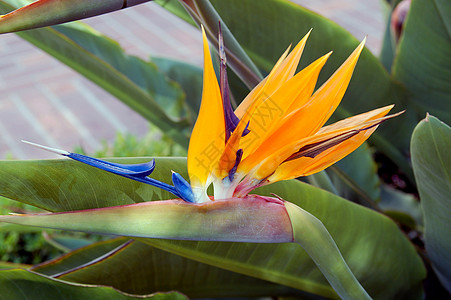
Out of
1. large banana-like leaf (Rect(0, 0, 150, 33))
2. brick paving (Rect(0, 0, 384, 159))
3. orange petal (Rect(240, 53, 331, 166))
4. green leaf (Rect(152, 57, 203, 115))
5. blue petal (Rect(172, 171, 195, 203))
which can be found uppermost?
large banana-like leaf (Rect(0, 0, 150, 33))

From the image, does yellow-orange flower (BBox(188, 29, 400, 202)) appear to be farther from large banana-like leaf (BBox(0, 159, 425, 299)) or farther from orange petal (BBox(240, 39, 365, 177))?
large banana-like leaf (BBox(0, 159, 425, 299))

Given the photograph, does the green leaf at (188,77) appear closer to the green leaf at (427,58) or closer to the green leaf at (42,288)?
the green leaf at (427,58)

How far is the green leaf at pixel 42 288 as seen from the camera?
0.52m

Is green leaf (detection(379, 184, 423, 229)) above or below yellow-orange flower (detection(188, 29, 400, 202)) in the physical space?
below

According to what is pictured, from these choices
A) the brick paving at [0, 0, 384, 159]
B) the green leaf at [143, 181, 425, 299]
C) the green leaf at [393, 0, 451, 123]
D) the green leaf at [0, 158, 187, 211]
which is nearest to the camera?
the green leaf at [0, 158, 187, 211]

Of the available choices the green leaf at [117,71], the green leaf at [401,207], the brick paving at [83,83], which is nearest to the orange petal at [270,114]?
the green leaf at [117,71]

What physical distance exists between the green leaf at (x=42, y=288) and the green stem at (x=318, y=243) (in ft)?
0.87

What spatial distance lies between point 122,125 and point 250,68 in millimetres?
1615

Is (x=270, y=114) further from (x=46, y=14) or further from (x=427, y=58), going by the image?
(x=427, y=58)

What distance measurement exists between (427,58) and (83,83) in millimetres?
1837

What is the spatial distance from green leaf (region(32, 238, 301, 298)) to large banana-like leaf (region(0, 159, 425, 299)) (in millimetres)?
95

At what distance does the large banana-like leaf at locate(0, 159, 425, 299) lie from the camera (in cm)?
44

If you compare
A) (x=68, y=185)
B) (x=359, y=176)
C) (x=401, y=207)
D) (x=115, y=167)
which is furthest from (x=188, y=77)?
(x=115, y=167)

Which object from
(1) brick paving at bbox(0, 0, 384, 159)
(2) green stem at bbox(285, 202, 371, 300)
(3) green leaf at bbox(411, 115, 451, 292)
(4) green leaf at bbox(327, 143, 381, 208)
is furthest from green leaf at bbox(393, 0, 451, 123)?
(1) brick paving at bbox(0, 0, 384, 159)
